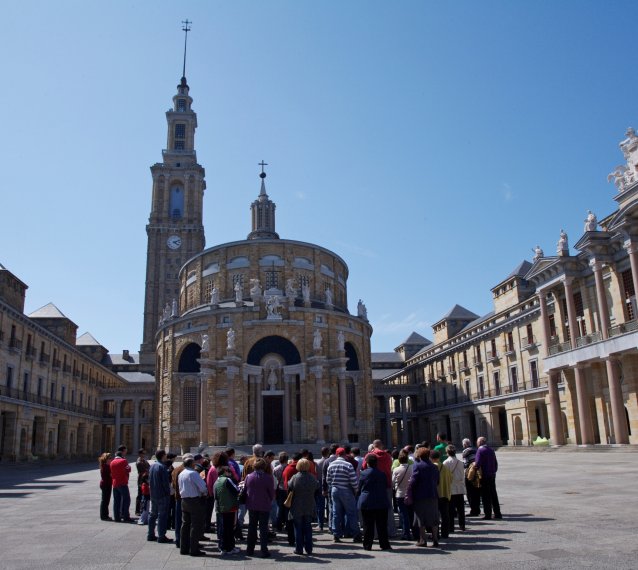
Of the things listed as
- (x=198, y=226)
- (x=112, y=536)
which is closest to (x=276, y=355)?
(x=112, y=536)

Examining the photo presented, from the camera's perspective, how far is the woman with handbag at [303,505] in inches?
376

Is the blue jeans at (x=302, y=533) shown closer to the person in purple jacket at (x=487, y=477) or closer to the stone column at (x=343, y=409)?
the person in purple jacket at (x=487, y=477)

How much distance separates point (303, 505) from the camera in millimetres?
9680

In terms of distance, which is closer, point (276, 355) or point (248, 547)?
point (248, 547)

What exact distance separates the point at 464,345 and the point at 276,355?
2144 cm

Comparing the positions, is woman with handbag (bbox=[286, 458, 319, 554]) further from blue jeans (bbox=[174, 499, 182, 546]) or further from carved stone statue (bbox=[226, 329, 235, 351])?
carved stone statue (bbox=[226, 329, 235, 351])

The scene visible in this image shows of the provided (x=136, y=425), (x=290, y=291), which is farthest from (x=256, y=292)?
(x=136, y=425)

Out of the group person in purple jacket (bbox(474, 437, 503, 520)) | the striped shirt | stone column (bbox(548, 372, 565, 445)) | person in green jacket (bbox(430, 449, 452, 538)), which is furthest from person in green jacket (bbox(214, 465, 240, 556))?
stone column (bbox(548, 372, 565, 445))

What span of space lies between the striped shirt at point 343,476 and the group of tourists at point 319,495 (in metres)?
0.02

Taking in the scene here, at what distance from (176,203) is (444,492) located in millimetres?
87797

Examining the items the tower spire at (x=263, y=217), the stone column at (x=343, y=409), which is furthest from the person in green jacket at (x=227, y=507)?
the tower spire at (x=263, y=217)

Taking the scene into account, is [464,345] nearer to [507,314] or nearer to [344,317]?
[507,314]

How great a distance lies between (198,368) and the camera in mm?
49250

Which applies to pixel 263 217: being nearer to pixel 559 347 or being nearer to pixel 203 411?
pixel 203 411
